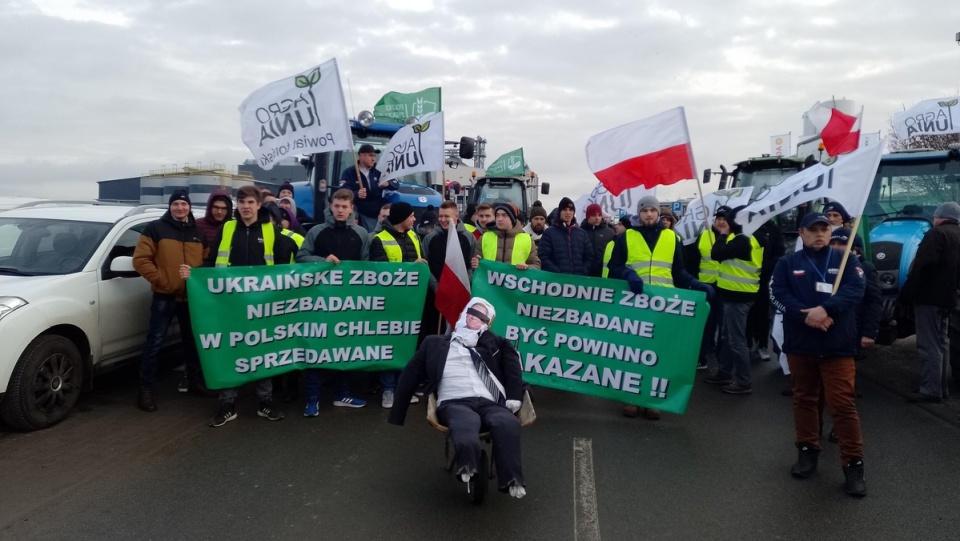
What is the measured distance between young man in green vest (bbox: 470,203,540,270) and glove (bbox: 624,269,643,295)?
1.04 metres

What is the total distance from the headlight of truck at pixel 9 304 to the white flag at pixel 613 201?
7.91 meters

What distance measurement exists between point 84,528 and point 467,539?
→ 222 centimetres

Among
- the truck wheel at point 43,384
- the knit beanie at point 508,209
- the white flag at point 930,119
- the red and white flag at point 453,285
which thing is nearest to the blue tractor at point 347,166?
the knit beanie at point 508,209

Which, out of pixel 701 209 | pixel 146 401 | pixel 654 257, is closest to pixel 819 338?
pixel 654 257

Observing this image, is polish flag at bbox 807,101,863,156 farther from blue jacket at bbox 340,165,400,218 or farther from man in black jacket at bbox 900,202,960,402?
blue jacket at bbox 340,165,400,218

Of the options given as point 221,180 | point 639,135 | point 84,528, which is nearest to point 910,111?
point 639,135

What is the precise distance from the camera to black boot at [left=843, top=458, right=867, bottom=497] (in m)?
4.54

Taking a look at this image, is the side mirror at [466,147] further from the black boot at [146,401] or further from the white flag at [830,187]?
the black boot at [146,401]

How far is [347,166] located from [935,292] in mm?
8287

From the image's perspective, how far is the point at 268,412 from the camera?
6.09 meters

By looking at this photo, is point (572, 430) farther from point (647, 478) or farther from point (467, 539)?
point (467, 539)

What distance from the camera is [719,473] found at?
4938 millimetres

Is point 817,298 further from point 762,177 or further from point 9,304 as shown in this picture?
point 762,177

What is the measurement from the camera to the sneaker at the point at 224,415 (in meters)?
5.89
